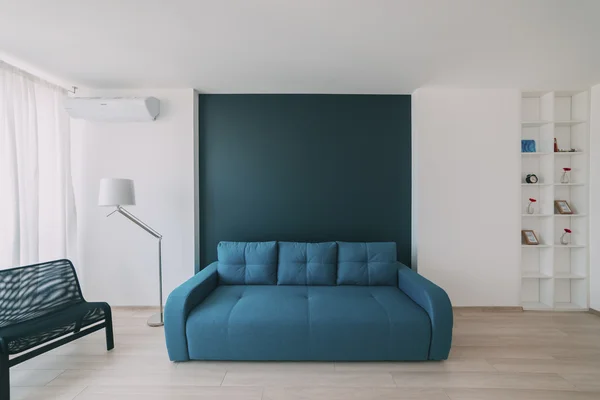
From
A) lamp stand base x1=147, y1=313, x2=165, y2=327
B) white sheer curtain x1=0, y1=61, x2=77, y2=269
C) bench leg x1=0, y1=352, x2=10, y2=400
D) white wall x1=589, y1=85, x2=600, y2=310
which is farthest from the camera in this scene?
white wall x1=589, y1=85, x2=600, y2=310

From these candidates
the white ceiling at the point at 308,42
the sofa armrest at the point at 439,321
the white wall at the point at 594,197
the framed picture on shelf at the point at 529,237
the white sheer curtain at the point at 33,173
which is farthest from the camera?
the framed picture on shelf at the point at 529,237

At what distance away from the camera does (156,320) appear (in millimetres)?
3100

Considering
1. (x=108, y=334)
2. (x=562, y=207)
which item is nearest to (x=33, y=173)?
(x=108, y=334)

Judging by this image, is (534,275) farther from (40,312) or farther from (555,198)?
(40,312)

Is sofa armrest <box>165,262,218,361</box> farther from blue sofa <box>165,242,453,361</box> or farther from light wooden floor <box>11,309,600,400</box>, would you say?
light wooden floor <box>11,309,600,400</box>

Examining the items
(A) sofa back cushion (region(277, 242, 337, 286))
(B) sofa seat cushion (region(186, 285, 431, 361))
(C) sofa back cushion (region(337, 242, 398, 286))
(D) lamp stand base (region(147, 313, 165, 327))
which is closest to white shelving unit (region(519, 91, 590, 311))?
(C) sofa back cushion (region(337, 242, 398, 286))

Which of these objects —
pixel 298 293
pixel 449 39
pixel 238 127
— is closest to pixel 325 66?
pixel 449 39

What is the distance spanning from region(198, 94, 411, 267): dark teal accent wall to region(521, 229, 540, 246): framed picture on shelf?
1.46 meters

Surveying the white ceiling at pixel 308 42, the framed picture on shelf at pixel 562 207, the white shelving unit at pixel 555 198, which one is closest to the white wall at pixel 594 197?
the white shelving unit at pixel 555 198

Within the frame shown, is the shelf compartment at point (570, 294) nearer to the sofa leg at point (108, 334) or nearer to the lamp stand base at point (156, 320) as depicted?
the lamp stand base at point (156, 320)

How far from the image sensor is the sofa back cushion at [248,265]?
311 centimetres

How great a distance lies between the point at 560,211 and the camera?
346 cm

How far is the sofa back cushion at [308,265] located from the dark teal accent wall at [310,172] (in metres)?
0.37

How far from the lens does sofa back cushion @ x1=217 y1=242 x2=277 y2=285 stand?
10.2ft
